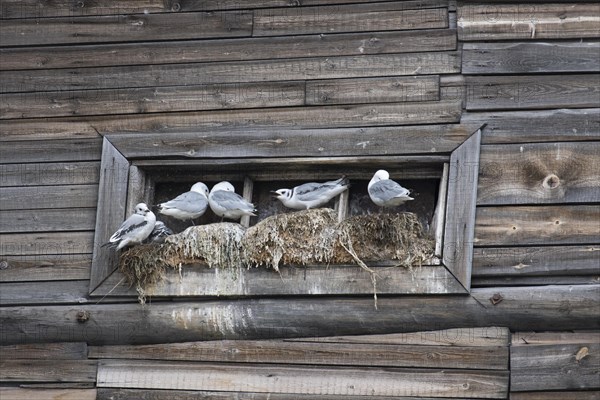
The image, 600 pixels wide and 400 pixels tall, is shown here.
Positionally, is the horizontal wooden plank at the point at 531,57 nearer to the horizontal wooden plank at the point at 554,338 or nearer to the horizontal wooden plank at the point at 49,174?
the horizontal wooden plank at the point at 554,338

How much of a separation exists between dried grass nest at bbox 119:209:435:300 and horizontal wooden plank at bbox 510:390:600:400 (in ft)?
3.13

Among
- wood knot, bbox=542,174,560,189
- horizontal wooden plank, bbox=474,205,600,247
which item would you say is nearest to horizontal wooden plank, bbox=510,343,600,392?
horizontal wooden plank, bbox=474,205,600,247

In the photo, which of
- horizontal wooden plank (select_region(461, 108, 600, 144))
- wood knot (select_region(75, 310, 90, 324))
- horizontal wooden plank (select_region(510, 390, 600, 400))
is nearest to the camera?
horizontal wooden plank (select_region(510, 390, 600, 400))

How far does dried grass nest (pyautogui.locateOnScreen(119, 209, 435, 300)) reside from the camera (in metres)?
6.90

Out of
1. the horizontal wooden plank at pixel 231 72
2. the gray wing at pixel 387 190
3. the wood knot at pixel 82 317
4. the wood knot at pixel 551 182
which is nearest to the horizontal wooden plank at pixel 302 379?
the wood knot at pixel 82 317

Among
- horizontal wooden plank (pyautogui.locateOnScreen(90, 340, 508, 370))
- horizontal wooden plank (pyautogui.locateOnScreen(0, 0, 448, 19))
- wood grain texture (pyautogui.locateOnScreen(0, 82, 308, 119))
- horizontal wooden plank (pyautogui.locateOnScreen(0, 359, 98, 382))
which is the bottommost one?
horizontal wooden plank (pyautogui.locateOnScreen(0, 359, 98, 382))

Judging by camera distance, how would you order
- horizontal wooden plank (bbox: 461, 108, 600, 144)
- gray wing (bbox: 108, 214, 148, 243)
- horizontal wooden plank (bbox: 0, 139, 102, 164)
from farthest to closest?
horizontal wooden plank (bbox: 0, 139, 102, 164) → gray wing (bbox: 108, 214, 148, 243) → horizontal wooden plank (bbox: 461, 108, 600, 144)

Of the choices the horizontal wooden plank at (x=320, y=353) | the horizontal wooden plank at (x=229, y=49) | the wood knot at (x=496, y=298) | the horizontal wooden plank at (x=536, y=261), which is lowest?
the horizontal wooden plank at (x=320, y=353)

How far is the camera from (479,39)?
7297 millimetres

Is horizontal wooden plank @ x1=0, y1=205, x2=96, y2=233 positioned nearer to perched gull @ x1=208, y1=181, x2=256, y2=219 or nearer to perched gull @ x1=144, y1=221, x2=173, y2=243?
perched gull @ x1=144, y1=221, x2=173, y2=243

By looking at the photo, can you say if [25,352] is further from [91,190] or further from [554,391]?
[554,391]

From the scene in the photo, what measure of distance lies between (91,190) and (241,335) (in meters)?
1.40

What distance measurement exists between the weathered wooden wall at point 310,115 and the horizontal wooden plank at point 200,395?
3cm

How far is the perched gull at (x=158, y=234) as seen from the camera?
7344 mm
